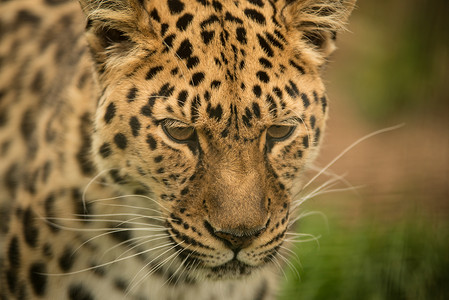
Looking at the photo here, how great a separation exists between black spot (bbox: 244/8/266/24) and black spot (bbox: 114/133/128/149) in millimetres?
877

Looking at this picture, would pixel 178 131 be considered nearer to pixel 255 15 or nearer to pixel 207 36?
pixel 207 36

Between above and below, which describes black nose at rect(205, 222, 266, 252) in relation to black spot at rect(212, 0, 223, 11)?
below

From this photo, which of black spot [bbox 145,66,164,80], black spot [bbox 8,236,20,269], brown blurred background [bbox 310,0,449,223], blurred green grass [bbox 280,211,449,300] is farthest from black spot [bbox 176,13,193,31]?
blurred green grass [bbox 280,211,449,300]

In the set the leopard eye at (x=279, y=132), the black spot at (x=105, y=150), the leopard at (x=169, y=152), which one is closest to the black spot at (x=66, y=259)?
the leopard at (x=169, y=152)

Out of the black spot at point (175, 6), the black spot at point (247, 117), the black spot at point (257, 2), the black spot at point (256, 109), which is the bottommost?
the black spot at point (247, 117)

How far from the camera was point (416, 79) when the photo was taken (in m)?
7.30

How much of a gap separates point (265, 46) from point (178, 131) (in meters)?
0.60

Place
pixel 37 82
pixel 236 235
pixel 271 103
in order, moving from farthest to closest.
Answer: pixel 37 82
pixel 271 103
pixel 236 235

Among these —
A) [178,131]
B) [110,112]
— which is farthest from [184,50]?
[110,112]

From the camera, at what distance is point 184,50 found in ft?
11.2

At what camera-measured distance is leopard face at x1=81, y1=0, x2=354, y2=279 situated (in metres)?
3.36

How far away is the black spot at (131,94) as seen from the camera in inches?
139

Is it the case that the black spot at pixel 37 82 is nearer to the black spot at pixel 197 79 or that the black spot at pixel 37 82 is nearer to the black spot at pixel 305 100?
the black spot at pixel 197 79

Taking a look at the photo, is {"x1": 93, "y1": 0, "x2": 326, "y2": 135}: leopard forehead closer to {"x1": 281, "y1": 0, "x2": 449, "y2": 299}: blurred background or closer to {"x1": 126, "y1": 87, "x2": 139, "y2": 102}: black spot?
{"x1": 126, "y1": 87, "x2": 139, "y2": 102}: black spot
